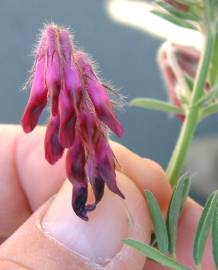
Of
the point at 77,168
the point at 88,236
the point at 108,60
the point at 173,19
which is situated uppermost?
the point at 173,19

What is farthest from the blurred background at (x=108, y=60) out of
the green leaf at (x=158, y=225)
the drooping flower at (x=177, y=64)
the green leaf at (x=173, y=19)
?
the green leaf at (x=158, y=225)

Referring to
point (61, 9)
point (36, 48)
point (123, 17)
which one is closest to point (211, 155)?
point (123, 17)

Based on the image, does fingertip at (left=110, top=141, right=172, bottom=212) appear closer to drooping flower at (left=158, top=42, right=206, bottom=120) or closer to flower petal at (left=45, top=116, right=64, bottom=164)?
drooping flower at (left=158, top=42, right=206, bottom=120)

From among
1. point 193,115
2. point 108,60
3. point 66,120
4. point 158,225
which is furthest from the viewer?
point 108,60

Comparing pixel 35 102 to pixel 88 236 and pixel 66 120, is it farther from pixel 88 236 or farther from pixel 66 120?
pixel 88 236

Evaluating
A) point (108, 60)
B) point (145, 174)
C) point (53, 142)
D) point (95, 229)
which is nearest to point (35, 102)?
point (53, 142)

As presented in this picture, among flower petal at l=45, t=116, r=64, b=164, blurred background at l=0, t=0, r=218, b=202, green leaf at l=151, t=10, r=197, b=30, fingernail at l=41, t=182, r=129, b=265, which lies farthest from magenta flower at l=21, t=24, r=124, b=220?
blurred background at l=0, t=0, r=218, b=202

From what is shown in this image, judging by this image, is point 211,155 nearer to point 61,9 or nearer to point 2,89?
point 2,89
